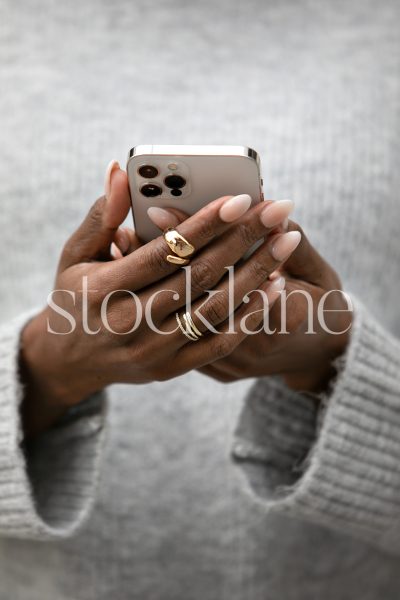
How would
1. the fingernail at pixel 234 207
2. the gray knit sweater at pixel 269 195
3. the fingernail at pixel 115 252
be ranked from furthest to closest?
the gray knit sweater at pixel 269 195
the fingernail at pixel 115 252
the fingernail at pixel 234 207

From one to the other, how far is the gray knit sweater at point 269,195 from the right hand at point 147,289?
0.38 ft

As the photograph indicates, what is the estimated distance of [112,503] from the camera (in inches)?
30.2

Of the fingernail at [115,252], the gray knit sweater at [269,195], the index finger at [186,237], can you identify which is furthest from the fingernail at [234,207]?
the gray knit sweater at [269,195]

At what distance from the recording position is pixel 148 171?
1.68ft

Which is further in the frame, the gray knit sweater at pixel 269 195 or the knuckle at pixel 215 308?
the gray knit sweater at pixel 269 195

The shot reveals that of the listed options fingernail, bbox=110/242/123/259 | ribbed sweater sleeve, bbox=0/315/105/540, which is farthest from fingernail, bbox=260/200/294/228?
ribbed sweater sleeve, bbox=0/315/105/540

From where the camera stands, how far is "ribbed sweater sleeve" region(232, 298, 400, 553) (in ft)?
2.11

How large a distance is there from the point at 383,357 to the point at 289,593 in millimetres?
295

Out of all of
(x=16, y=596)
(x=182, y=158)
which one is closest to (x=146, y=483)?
(x=16, y=596)

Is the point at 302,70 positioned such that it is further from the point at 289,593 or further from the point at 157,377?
the point at 289,593

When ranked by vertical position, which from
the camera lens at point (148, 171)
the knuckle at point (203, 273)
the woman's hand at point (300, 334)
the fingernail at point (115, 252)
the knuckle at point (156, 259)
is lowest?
the woman's hand at point (300, 334)

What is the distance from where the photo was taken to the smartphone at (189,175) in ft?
1.63

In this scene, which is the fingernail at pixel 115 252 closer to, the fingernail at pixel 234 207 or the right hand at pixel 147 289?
the right hand at pixel 147 289

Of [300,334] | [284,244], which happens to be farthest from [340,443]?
[284,244]
